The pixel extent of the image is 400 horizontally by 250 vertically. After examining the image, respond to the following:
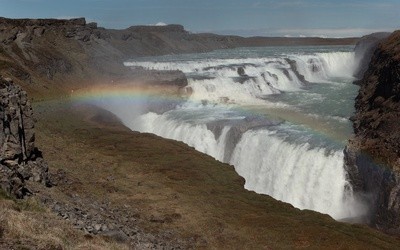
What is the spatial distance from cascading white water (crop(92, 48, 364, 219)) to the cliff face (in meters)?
1.25

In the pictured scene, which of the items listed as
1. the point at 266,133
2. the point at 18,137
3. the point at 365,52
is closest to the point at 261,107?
the point at 266,133

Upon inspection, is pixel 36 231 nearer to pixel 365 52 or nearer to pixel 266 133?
pixel 266 133

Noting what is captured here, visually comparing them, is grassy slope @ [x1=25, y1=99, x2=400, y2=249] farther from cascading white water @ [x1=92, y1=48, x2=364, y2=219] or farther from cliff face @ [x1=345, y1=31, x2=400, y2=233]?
cliff face @ [x1=345, y1=31, x2=400, y2=233]

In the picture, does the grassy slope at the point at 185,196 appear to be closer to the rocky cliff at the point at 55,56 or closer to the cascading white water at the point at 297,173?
the cascading white water at the point at 297,173

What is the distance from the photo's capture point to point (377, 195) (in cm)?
3059

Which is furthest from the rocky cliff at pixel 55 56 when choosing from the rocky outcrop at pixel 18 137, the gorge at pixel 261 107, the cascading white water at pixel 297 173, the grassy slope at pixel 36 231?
the grassy slope at pixel 36 231

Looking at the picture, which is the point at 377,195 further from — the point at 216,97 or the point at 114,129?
the point at 216,97

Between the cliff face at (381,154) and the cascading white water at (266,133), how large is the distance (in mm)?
1246

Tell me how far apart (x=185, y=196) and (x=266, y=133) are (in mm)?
15245

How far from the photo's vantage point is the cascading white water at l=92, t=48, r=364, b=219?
33.8 metres

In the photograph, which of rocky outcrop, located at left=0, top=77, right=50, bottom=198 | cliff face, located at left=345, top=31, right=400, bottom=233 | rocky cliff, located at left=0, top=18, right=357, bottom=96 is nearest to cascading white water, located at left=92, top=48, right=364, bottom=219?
cliff face, located at left=345, top=31, right=400, bottom=233

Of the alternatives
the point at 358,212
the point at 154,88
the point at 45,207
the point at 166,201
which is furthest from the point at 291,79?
the point at 45,207

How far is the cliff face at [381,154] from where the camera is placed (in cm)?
2933

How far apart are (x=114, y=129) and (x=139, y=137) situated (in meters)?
4.82
